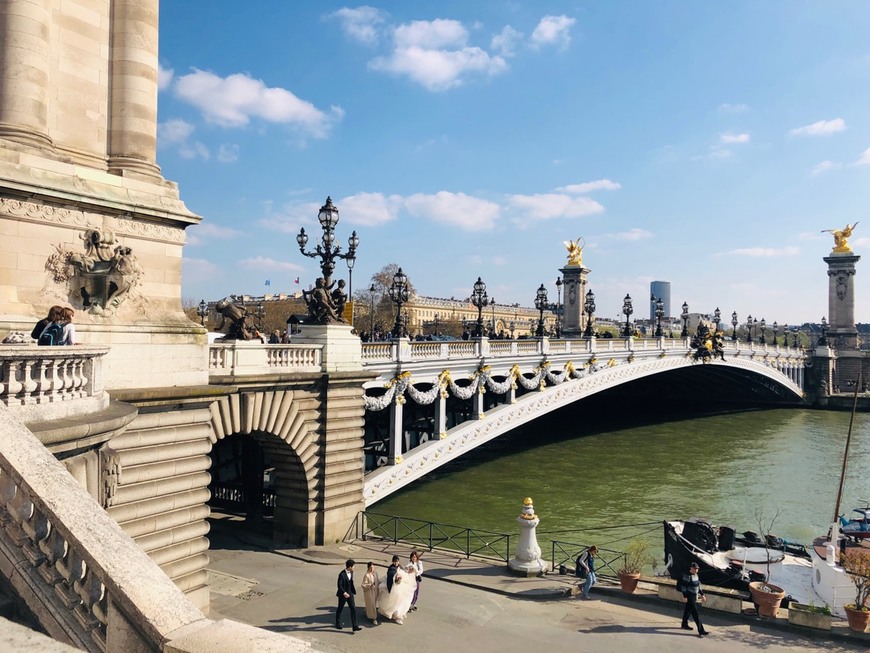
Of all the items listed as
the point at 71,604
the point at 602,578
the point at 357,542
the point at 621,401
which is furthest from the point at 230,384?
the point at 621,401

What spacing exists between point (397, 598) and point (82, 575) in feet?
30.6

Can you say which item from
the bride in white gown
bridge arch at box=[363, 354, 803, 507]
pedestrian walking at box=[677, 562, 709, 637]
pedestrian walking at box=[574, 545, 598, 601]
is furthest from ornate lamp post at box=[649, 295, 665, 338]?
the bride in white gown

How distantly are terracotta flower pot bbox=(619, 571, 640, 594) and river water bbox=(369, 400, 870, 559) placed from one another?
3.18 m

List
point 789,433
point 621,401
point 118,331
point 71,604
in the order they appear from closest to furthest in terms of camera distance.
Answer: point 71,604 < point 118,331 < point 789,433 < point 621,401

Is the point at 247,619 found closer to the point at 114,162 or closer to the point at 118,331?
the point at 118,331

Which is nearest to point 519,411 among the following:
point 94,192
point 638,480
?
point 638,480

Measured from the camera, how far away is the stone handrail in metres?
4.20

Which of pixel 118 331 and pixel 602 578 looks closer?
pixel 118 331

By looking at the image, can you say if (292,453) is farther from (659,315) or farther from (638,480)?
(659,315)

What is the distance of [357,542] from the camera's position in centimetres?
1930

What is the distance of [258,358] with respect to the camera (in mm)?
16375

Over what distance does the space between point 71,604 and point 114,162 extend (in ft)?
35.1

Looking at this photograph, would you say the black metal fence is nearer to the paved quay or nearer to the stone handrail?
the paved quay

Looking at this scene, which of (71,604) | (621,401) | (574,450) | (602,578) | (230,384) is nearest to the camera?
(71,604)
